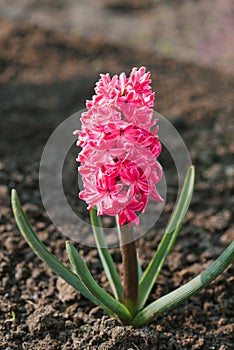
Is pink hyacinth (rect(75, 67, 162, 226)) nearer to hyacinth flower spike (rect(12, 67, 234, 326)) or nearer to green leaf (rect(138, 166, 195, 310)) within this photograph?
hyacinth flower spike (rect(12, 67, 234, 326))

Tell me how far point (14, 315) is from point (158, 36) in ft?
17.4

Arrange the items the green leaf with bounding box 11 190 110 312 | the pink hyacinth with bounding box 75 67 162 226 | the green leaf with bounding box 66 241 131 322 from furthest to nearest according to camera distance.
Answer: the green leaf with bounding box 11 190 110 312 → the green leaf with bounding box 66 241 131 322 → the pink hyacinth with bounding box 75 67 162 226

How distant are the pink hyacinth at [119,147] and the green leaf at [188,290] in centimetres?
46

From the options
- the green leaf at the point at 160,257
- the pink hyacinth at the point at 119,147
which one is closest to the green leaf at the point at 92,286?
the green leaf at the point at 160,257

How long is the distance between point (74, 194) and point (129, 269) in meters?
1.67

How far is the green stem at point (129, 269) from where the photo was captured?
272 cm

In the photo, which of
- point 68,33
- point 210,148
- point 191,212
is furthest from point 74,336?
point 68,33

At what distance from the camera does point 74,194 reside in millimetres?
4434

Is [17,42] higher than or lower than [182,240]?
higher

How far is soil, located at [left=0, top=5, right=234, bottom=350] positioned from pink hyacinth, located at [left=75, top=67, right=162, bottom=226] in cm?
79

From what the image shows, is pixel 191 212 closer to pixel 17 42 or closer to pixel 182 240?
pixel 182 240

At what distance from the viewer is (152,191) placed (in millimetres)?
2520

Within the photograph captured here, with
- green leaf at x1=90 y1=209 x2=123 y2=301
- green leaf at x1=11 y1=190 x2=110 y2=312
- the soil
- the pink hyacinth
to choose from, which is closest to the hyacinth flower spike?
the pink hyacinth

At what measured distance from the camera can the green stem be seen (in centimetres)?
272
